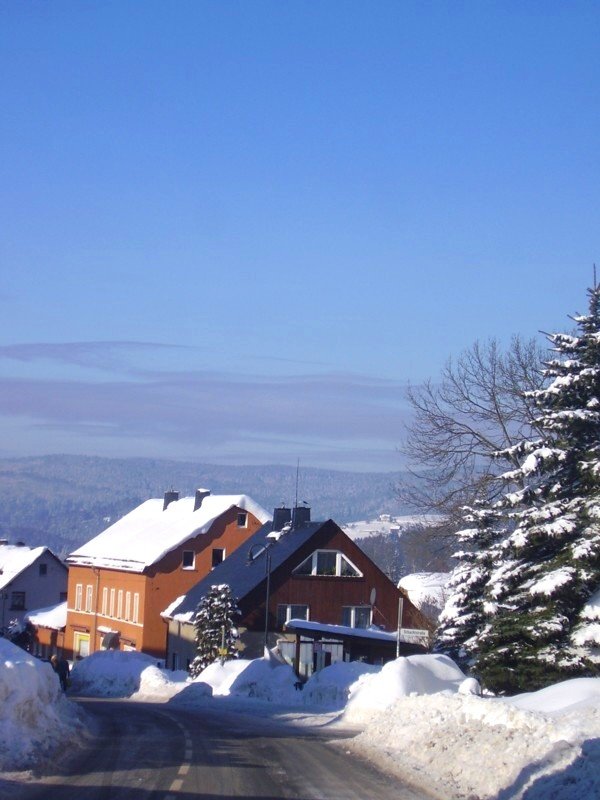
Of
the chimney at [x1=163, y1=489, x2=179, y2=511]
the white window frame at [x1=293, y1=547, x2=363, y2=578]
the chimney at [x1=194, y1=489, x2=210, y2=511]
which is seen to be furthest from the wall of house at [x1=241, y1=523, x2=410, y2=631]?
the chimney at [x1=163, y1=489, x2=179, y2=511]

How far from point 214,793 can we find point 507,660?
11.4 m

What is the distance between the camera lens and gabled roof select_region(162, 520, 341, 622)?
176 feet

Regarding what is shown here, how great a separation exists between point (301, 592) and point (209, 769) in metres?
38.9

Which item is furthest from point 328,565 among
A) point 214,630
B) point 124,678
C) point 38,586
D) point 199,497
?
point 38,586

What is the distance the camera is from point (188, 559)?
66.8 metres

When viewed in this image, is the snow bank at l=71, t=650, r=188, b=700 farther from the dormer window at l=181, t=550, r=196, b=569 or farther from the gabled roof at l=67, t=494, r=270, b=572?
the dormer window at l=181, t=550, r=196, b=569

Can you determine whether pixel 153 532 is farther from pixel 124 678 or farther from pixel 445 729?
pixel 445 729

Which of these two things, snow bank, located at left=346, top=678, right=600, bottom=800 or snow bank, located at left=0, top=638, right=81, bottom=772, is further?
snow bank, located at left=0, top=638, right=81, bottom=772

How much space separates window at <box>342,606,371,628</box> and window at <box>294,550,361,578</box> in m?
1.75

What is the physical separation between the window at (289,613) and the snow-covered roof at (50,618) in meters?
28.5

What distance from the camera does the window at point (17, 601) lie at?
89.4m

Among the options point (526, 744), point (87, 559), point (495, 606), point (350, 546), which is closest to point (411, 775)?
point (526, 744)

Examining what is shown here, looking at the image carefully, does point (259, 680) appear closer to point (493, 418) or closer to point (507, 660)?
point (493, 418)

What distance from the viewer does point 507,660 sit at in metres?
23.0
